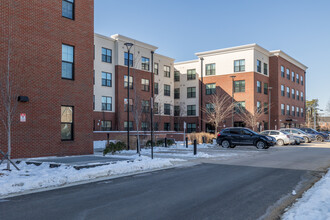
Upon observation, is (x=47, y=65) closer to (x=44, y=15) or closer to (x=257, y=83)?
(x=44, y=15)

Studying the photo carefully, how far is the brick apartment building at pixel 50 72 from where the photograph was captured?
47.8ft

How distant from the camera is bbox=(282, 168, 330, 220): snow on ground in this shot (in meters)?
5.96

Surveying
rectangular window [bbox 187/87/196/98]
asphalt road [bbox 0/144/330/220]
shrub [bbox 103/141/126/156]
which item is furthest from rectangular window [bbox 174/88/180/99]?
asphalt road [bbox 0/144/330/220]

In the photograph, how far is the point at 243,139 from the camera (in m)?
26.2

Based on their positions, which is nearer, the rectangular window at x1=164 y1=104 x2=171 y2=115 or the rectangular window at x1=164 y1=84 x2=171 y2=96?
the rectangular window at x1=164 y1=104 x2=171 y2=115

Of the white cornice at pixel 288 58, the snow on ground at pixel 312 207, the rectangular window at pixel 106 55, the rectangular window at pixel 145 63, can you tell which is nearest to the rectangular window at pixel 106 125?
the rectangular window at pixel 106 55

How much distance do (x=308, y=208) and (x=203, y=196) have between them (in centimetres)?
249

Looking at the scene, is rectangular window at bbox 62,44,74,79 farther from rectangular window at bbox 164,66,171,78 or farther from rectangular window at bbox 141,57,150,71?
rectangular window at bbox 164,66,171,78

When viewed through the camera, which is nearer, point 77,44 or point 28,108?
point 28,108

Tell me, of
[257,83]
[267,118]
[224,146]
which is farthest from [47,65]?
[267,118]

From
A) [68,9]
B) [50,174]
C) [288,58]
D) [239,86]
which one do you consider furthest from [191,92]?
[50,174]

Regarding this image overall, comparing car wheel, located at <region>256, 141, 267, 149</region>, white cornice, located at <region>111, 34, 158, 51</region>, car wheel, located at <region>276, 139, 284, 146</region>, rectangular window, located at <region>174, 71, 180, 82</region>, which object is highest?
white cornice, located at <region>111, 34, 158, 51</region>

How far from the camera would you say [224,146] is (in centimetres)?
2708

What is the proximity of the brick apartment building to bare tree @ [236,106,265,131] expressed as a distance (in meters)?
32.9
